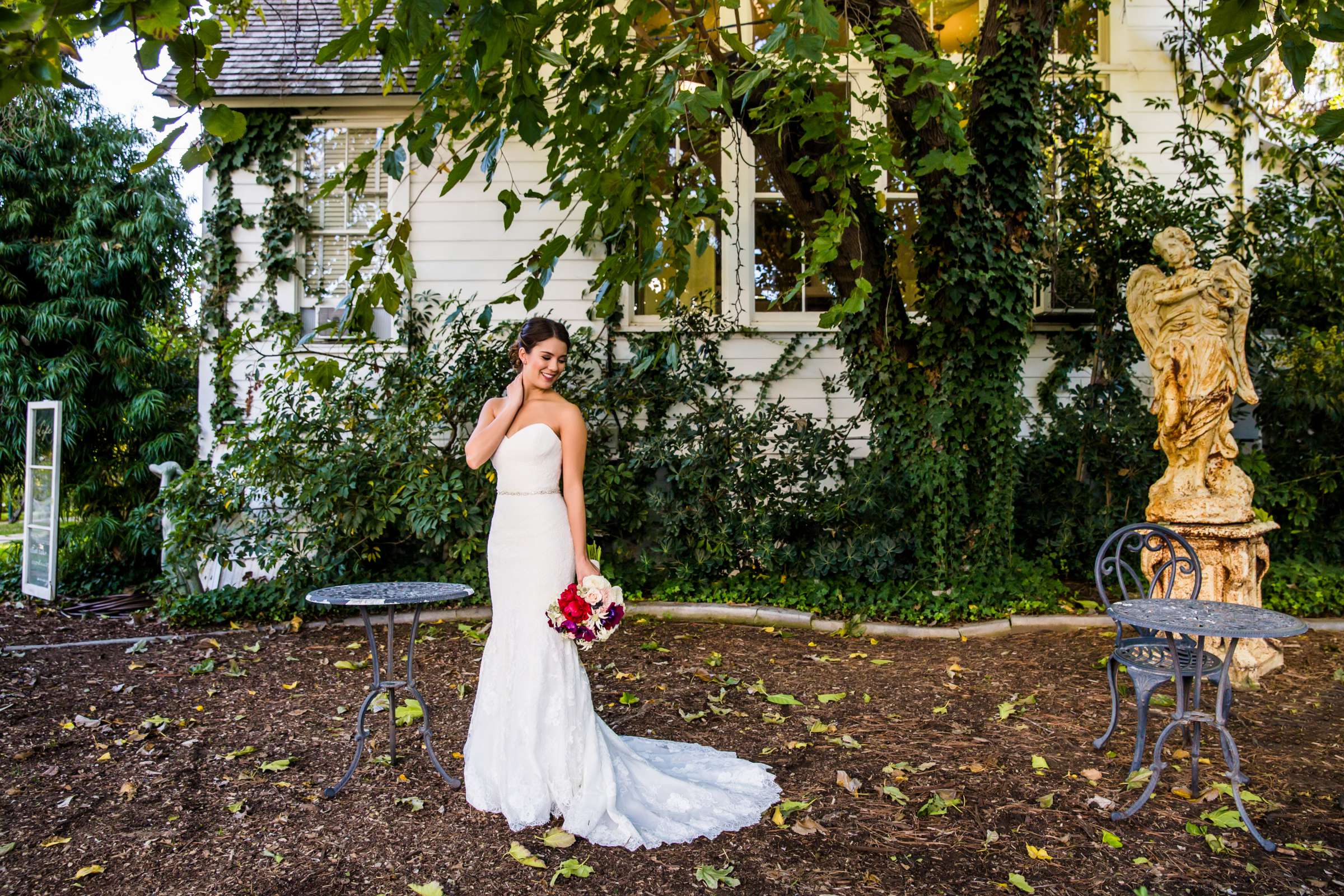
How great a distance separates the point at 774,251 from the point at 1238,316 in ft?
15.0

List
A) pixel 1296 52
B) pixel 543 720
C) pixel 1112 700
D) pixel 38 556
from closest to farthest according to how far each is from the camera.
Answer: pixel 1296 52 → pixel 543 720 → pixel 1112 700 → pixel 38 556

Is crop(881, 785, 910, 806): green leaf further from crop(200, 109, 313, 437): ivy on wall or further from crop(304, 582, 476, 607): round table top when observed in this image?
crop(200, 109, 313, 437): ivy on wall

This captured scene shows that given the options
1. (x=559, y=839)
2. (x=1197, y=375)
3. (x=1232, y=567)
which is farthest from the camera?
(x=1197, y=375)

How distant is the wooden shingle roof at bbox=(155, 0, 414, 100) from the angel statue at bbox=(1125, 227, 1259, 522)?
729 cm

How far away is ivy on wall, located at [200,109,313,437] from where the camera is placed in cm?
873

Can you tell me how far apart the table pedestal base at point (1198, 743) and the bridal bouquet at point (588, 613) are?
2258 mm

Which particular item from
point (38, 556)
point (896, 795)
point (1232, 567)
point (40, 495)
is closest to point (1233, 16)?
point (896, 795)

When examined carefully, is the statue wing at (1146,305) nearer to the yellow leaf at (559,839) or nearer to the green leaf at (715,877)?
the green leaf at (715,877)

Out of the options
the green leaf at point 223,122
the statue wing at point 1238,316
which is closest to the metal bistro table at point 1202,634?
the statue wing at point 1238,316

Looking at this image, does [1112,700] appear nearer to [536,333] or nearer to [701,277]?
[536,333]

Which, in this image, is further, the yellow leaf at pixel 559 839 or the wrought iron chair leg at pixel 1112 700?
the wrought iron chair leg at pixel 1112 700

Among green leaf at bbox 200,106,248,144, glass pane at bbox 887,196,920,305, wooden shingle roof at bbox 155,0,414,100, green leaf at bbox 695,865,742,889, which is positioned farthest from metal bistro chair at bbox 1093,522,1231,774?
wooden shingle roof at bbox 155,0,414,100

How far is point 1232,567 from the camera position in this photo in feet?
17.5

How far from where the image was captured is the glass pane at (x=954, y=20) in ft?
30.0
